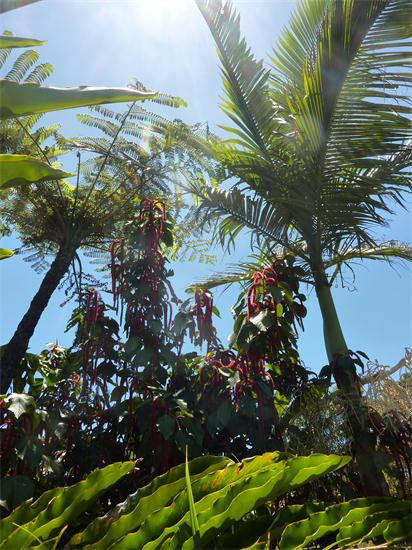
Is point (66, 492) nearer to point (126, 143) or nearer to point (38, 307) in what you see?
point (38, 307)

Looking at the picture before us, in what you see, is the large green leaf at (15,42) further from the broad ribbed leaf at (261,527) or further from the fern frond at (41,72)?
the fern frond at (41,72)

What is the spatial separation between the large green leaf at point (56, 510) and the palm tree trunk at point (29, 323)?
8.32 ft

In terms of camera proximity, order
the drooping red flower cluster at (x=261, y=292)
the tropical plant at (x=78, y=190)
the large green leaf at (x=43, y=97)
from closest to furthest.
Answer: the large green leaf at (x=43, y=97)
the drooping red flower cluster at (x=261, y=292)
the tropical plant at (x=78, y=190)

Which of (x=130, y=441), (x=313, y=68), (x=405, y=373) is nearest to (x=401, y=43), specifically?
(x=313, y=68)

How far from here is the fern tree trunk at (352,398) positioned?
93.2 inches

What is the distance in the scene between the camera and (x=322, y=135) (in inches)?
127

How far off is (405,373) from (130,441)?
165 centimetres

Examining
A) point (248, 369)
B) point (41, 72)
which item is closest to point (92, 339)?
point (248, 369)

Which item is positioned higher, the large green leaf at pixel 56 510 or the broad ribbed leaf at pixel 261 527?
the large green leaf at pixel 56 510

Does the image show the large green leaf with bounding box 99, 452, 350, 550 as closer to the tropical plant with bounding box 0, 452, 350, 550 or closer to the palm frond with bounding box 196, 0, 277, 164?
the tropical plant with bounding box 0, 452, 350, 550

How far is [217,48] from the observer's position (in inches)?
140

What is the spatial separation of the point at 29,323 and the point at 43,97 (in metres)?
4.42

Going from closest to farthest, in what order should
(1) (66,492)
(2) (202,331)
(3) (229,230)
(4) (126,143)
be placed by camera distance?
1. (1) (66,492)
2. (2) (202,331)
3. (3) (229,230)
4. (4) (126,143)

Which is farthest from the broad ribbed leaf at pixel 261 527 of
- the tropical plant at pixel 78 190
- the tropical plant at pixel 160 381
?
the tropical plant at pixel 78 190
